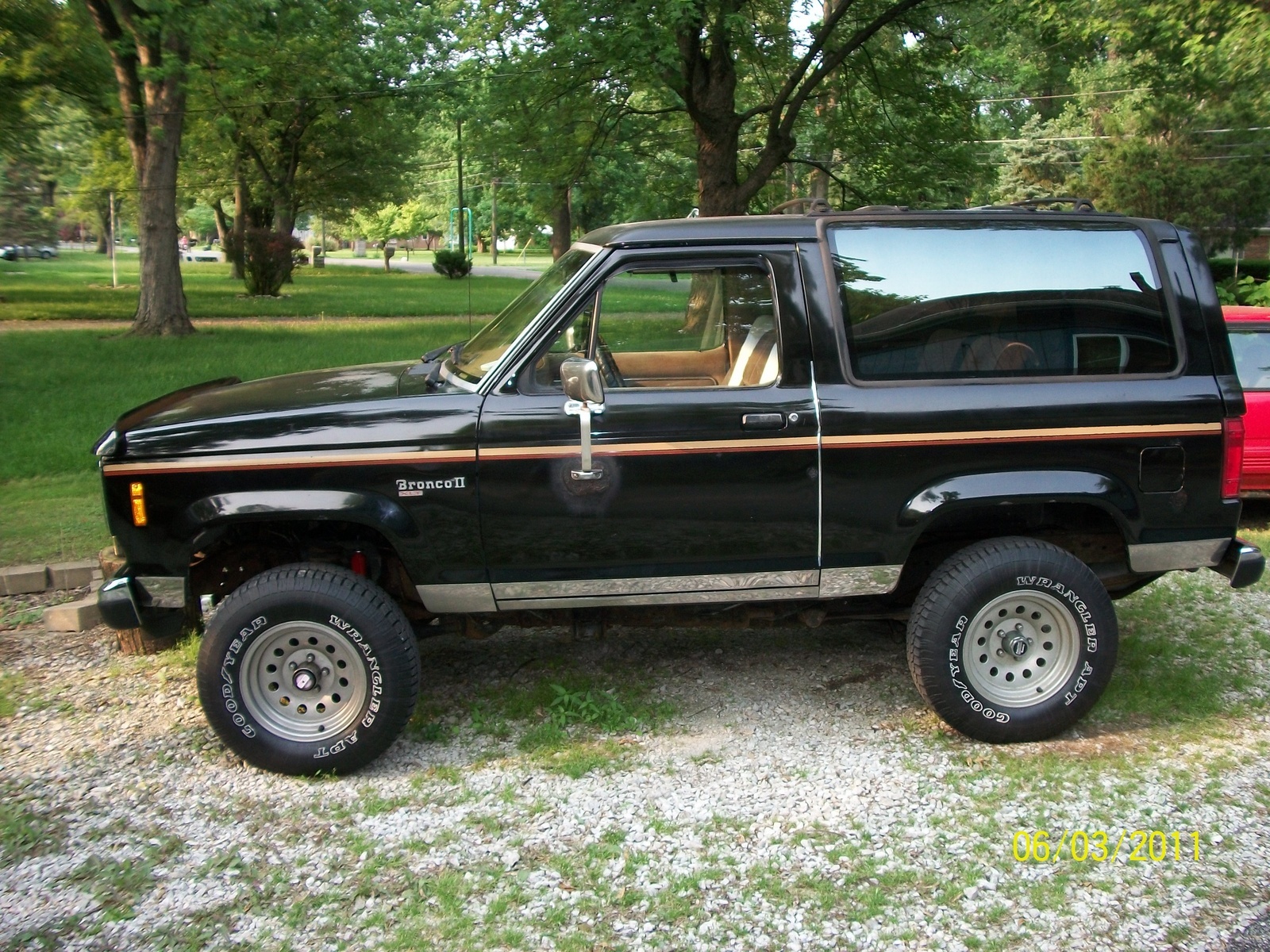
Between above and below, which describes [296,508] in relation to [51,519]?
above

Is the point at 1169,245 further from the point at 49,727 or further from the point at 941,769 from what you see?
the point at 49,727

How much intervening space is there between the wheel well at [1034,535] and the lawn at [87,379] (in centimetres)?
503

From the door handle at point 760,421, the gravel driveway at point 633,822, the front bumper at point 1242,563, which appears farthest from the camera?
the front bumper at point 1242,563

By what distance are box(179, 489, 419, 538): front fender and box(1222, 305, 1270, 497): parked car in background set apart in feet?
20.3

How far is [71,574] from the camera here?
6453 mm

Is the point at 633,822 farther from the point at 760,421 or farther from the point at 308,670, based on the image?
the point at 760,421

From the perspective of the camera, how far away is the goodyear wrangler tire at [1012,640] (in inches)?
178

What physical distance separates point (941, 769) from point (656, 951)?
1649 mm

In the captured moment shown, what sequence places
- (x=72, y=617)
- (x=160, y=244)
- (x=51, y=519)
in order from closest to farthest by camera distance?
(x=72, y=617) < (x=51, y=519) < (x=160, y=244)

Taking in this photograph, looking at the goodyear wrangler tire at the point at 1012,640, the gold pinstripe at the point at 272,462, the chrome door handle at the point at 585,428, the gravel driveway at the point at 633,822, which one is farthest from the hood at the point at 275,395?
the goodyear wrangler tire at the point at 1012,640

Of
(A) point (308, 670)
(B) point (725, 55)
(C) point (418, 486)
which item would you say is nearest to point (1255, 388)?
(C) point (418, 486)

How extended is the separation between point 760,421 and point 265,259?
94.9ft

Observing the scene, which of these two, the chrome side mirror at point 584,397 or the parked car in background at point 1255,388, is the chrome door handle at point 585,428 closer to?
the chrome side mirror at point 584,397

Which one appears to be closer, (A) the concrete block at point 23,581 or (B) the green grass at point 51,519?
(A) the concrete block at point 23,581
